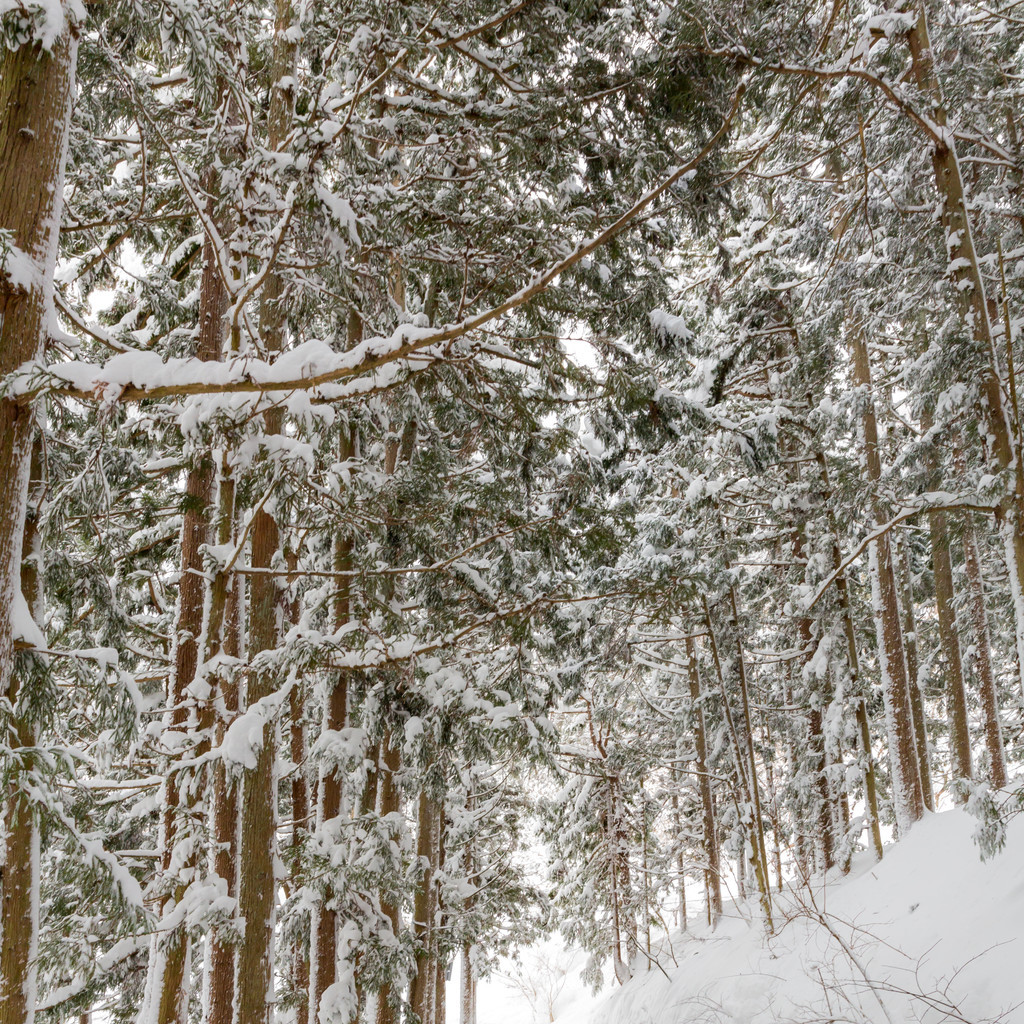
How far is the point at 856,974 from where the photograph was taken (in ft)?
19.9

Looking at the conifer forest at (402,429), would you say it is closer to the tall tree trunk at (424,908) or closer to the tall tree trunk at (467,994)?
the tall tree trunk at (424,908)

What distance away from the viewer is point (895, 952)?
19.8 ft

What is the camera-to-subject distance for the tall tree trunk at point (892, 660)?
8.49 m

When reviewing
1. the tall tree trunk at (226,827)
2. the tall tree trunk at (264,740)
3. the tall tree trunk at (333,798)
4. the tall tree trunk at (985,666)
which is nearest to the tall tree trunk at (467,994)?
the tall tree trunk at (333,798)

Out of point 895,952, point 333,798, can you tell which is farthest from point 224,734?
point 895,952

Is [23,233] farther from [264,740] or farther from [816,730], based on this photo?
[816,730]

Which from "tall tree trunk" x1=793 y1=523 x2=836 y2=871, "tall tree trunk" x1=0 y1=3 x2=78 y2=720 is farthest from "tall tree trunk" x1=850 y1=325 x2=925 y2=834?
"tall tree trunk" x1=0 y1=3 x2=78 y2=720

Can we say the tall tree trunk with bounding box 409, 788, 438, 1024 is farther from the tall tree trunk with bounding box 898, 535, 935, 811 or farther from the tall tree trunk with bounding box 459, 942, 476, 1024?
the tall tree trunk with bounding box 898, 535, 935, 811

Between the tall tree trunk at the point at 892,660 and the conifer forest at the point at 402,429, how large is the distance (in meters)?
0.06

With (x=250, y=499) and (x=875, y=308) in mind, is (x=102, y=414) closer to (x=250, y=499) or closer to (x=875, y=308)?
(x=250, y=499)

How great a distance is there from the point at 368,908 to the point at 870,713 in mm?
11368

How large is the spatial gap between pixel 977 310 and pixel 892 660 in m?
5.15

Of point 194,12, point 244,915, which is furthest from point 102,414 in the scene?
point 244,915

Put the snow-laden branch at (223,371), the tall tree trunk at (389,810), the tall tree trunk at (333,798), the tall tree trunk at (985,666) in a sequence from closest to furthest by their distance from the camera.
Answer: the snow-laden branch at (223,371)
the tall tree trunk at (333,798)
the tall tree trunk at (389,810)
the tall tree trunk at (985,666)
